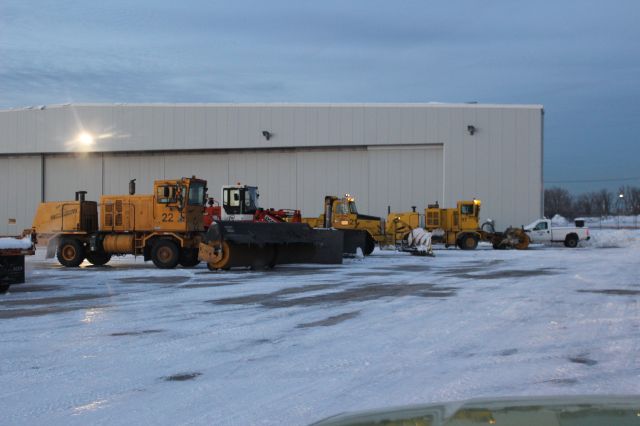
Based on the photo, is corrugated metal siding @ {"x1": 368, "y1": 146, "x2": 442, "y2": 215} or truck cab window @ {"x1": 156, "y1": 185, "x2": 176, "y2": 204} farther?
corrugated metal siding @ {"x1": 368, "y1": 146, "x2": 442, "y2": 215}

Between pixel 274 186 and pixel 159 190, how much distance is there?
2317 centimetres

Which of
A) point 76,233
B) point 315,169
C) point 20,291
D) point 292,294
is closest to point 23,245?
point 20,291

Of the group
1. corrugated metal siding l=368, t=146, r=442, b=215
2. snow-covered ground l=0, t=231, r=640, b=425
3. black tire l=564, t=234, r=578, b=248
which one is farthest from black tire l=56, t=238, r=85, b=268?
black tire l=564, t=234, r=578, b=248

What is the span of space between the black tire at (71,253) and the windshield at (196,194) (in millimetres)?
4579

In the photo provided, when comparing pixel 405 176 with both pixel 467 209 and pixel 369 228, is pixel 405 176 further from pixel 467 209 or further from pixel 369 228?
pixel 369 228

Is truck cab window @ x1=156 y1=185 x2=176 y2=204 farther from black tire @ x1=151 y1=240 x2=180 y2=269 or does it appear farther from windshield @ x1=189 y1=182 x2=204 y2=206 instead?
black tire @ x1=151 y1=240 x2=180 y2=269

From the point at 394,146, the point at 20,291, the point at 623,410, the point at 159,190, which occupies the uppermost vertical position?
the point at 394,146

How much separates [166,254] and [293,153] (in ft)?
A: 79.5

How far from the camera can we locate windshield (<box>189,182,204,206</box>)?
74.7 feet

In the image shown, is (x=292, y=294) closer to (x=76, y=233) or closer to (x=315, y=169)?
(x=76, y=233)

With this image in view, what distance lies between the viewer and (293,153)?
45.8 metres

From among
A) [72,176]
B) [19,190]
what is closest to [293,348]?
[72,176]

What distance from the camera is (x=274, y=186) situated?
46.0 m

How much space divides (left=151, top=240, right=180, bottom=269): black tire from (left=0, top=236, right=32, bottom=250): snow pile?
7.76 metres
